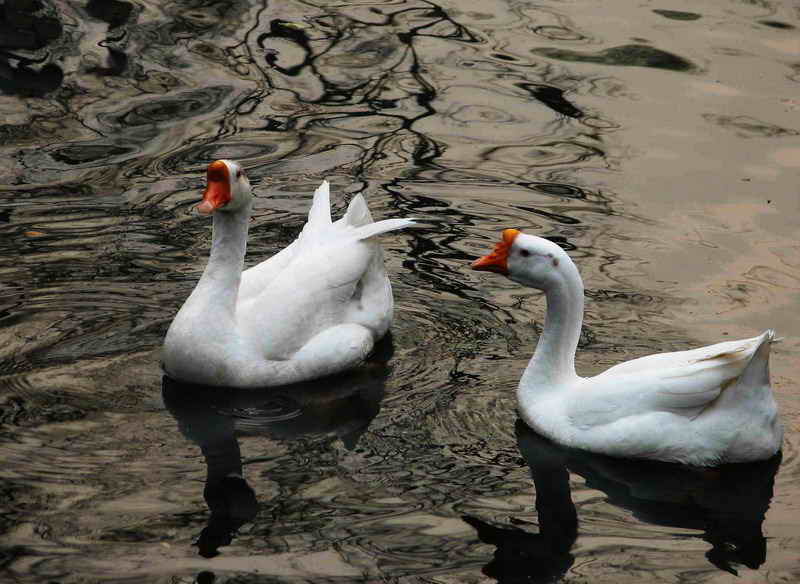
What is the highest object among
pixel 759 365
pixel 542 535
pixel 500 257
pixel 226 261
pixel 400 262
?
pixel 500 257

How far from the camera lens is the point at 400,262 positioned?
32.7ft

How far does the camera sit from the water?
22.1 feet

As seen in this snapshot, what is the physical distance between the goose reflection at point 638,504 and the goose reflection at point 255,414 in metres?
1.01

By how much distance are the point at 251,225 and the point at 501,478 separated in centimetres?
385

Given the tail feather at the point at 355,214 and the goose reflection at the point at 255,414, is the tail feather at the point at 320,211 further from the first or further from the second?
the goose reflection at the point at 255,414

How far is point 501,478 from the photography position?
7.27m

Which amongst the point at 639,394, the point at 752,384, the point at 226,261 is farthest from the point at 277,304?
Answer: the point at 752,384

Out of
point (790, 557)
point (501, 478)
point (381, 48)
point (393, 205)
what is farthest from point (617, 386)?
point (381, 48)

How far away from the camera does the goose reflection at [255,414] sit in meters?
7.27

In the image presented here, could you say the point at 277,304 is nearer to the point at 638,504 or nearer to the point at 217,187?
the point at 217,187

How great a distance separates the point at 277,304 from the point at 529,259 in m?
1.69

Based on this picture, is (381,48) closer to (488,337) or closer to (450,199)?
(450,199)

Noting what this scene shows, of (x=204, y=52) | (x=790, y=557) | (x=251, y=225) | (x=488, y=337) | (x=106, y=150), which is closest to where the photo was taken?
(x=790, y=557)

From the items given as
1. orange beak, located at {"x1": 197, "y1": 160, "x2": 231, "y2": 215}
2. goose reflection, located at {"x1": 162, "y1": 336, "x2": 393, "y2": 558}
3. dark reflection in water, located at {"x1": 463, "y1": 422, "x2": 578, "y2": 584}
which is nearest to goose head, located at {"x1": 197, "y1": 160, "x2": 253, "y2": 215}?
orange beak, located at {"x1": 197, "y1": 160, "x2": 231, "y2": 215}
